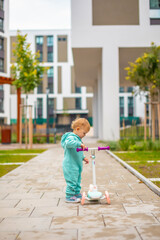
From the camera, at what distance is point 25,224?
125 inches

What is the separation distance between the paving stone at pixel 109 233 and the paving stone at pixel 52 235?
0.09 metres

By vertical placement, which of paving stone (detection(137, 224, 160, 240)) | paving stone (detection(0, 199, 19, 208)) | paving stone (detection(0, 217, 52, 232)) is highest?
paving stone (detection(137, 224, 160, 240))

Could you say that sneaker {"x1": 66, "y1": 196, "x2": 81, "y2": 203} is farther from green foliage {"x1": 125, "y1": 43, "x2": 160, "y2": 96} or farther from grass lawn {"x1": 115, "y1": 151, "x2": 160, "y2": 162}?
green foliage {"x1": 125, "y1": 43, "x2": 160, "y2": 96}

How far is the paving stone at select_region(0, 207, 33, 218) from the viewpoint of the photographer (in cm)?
354

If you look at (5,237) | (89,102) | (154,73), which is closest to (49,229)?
(5,237)

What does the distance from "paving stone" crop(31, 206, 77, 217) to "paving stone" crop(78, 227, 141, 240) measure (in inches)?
24.5

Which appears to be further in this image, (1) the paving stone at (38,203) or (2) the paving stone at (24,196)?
(2) the paving stone at (24,196)

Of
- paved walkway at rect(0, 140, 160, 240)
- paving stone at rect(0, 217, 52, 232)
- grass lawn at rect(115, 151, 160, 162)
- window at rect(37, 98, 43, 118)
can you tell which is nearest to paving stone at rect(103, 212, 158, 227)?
paved walkway at rect(0, 140, 160, 240)

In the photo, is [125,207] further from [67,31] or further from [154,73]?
[67,31]

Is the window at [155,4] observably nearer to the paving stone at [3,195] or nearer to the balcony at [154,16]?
the balcony at [154,16]

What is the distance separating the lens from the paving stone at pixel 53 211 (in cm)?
353

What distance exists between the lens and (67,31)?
5259cm

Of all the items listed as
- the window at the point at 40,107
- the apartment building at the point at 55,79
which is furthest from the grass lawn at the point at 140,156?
the window at the point at 40,107

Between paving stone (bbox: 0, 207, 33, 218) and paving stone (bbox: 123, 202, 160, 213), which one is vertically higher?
paving stone (bbox: 123, 202, 160, 213)
